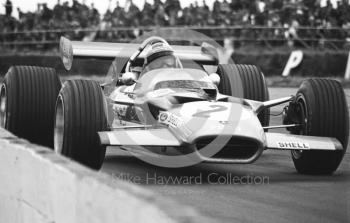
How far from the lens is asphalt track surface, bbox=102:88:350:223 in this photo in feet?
19.5

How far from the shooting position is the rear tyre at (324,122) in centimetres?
818

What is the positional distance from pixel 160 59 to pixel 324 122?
2.20 m

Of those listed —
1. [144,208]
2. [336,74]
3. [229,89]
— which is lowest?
[336,74]

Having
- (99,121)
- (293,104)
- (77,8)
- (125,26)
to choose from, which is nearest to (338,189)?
(293,104)

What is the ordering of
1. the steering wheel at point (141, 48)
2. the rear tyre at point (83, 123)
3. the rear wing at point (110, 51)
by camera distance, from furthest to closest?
the rear wing at point (110, 51)
the steering wheel at point (141, 48)
the rear tyre at point (83, 123)

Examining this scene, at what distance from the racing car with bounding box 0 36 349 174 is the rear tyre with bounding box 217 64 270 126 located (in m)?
0.01

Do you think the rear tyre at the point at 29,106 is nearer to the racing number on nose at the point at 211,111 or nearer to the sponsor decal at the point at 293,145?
the racing number on nose at the point at 211,111

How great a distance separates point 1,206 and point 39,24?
2277cm

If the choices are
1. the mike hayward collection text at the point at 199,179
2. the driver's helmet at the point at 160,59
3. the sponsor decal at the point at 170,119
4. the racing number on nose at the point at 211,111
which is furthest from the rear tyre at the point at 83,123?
the driver's helmet at the point at 160,59

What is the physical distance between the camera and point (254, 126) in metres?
7.60

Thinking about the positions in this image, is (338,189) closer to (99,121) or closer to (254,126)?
(254,126)

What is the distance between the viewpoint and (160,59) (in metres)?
9.30

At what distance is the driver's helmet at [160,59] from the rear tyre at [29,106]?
1.24m

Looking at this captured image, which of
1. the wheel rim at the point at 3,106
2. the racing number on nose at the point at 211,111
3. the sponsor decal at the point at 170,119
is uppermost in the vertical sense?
the racing number on nose at the point at 211,111
